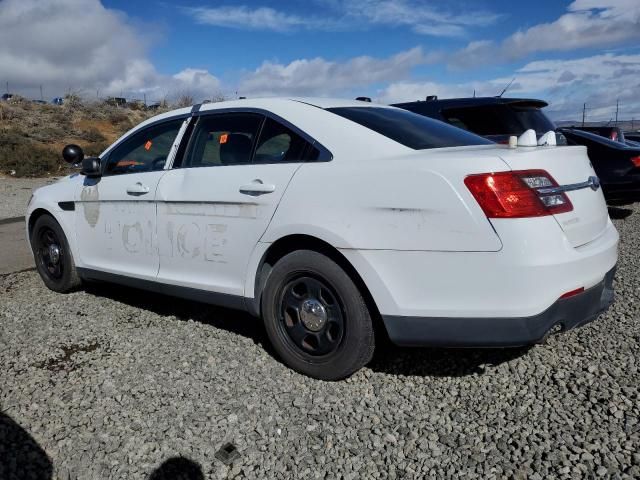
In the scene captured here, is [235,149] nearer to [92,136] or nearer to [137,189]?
[137,189]

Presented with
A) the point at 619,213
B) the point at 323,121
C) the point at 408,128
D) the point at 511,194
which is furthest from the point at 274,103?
the point at 619,213

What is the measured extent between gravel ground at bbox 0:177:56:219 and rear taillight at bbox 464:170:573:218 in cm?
998

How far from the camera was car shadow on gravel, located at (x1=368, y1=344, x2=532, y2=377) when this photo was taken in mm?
3303

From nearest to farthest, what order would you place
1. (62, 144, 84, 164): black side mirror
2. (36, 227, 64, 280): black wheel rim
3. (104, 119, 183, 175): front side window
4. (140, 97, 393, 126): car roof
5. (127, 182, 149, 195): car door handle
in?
(140, 97, 393, 126): car roof → (127, 182, 149, 195): car door handle → (104, 119, 183, 175): front side window → (62, 144, 84, 164): black side mirror → (36, 227, 64, 280): black wheel rim

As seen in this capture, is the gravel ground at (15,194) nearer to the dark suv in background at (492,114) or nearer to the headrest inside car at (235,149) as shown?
the dark suv in background at (492,114)

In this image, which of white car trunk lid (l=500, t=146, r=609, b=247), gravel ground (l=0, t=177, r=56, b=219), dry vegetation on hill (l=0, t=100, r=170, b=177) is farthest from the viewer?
dry vegetation on hill (l=0, t=100, r=170, b=177)

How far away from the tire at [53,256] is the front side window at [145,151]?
2.90 feet

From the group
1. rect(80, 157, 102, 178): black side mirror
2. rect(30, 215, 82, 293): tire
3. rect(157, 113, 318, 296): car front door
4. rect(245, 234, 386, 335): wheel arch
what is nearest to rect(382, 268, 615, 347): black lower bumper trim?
rect(245, 234, 386, 335): wheel arch

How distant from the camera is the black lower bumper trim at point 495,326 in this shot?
8.54 ft

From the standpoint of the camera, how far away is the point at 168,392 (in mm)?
3125

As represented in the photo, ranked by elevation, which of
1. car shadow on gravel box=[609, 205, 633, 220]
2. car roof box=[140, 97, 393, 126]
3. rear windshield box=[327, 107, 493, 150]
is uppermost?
car roof box=[140, 97, 393, 126]

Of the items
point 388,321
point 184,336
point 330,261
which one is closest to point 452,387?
point 388,321

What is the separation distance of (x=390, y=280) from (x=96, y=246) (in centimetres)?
273

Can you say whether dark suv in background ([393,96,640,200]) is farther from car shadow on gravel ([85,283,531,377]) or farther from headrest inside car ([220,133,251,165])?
headrest inside car ([220,133,251,165])
